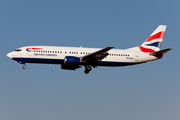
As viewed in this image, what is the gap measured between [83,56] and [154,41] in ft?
51.2

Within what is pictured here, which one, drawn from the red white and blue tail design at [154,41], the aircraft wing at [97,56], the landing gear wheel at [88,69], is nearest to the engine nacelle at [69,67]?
the landing gear wheel at [88,69]

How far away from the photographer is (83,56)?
177 feet

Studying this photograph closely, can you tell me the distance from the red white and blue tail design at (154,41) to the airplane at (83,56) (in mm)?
602

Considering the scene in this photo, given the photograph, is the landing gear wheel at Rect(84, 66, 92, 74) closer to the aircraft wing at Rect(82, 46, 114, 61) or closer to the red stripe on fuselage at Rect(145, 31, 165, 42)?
the aircraft wing at Rect(82, 46, 114, 61)

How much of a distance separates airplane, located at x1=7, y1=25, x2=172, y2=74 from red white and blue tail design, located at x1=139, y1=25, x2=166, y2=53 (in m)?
0.60

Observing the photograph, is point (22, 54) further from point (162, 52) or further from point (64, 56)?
point (162, 52)

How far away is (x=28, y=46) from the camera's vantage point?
54312mm

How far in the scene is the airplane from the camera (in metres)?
53.0

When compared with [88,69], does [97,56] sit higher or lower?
higher

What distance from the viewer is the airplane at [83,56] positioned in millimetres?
53000

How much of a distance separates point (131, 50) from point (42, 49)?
16.8 meters

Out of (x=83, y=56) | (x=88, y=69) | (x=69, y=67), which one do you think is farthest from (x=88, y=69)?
(x=69, y=67)

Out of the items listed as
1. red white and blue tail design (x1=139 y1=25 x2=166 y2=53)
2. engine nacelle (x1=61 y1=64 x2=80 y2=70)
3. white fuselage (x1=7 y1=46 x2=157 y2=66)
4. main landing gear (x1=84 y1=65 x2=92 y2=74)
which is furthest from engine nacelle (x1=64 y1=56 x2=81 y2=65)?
red white and blue tail design (x1=139 y1=25 x2=166 y2=53)

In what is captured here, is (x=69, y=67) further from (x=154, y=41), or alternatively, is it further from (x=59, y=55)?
(x=154, y=41)
